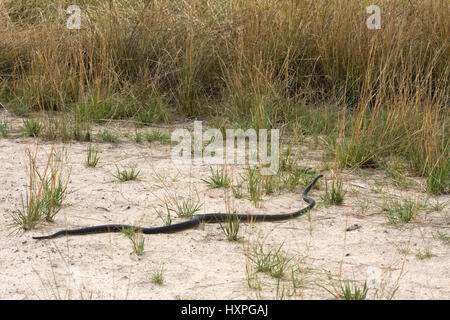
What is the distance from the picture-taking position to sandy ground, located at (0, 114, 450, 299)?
2859 mm

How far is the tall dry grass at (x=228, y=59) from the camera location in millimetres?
5621

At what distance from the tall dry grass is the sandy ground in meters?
1.24

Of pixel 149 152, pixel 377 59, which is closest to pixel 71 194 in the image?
pixel 149 152

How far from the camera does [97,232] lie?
349cm

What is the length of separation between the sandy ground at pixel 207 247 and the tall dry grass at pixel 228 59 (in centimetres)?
124

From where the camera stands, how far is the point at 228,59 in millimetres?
6254

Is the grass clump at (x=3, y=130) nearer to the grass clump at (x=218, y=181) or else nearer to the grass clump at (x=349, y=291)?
the grass clump at (x=218, y=181)

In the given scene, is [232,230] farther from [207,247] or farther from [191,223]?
[191,223]

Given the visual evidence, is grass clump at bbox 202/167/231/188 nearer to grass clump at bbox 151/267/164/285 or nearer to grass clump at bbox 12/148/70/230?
grass clump at bbox 12/148/70/230

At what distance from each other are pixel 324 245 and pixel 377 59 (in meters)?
2.95

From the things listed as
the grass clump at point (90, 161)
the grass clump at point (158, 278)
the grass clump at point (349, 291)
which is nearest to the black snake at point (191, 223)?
the grass clump at point (158, 278)

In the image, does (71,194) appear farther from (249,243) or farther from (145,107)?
(145,107)

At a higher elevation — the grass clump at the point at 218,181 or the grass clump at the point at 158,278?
the grass clump at the point at 218,181

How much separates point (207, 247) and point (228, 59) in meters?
3.19
